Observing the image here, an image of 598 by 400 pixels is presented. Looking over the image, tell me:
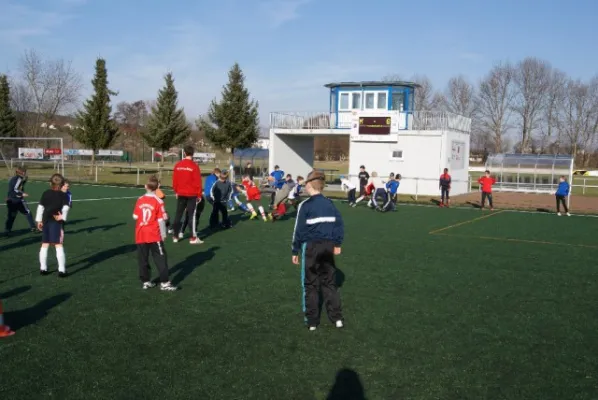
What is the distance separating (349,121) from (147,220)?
82.2ft

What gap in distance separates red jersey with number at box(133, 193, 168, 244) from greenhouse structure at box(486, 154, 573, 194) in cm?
2924

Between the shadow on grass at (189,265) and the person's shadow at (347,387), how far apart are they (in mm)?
4249

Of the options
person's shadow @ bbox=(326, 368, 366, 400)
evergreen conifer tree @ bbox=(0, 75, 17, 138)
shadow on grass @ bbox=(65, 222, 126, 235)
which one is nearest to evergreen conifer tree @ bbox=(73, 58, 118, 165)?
evergreen conifer tree @ bbox=(0, 75, 17, 138)

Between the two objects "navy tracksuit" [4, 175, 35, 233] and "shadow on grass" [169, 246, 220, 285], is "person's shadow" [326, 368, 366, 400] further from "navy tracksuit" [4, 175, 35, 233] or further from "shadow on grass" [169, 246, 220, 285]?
"navy tracksuit" [4, 175, 35, 233]

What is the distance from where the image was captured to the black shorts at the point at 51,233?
28.6 ft

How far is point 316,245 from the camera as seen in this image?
21.1ft

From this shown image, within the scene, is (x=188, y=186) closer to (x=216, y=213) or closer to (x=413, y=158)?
(x=216, y=213)

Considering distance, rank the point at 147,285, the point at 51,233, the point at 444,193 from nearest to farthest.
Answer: the point at 147,285
the point at 51,233
the point at 444,193

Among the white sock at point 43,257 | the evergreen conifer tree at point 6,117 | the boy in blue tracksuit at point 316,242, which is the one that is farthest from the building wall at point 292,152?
the evergreen conifer tree at point 6,117

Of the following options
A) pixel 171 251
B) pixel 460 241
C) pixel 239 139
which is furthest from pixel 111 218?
pixel 239 139

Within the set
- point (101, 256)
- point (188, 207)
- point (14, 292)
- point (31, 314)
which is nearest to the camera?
point (31, 314)

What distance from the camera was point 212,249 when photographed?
38.8 ft

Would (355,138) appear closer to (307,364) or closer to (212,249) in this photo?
(212,249)

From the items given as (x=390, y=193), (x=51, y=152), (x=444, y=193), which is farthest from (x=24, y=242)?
(x=51, y=152)
